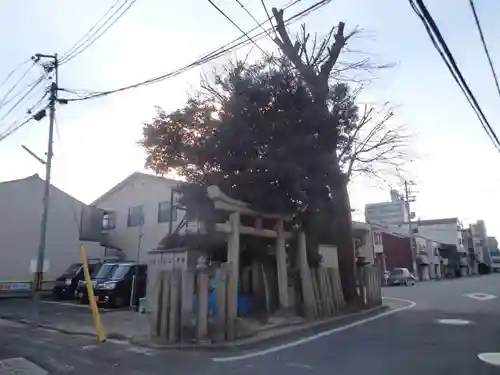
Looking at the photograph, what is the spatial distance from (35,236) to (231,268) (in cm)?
1859

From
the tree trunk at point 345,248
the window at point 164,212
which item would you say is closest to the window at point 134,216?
the window at point 164,212

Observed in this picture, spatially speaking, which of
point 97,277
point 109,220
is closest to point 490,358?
point 97,277

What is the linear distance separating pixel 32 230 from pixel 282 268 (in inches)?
702

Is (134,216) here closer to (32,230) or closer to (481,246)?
(32,230)

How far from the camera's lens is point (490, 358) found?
7.02 metres

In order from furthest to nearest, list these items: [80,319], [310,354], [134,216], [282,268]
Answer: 1. [134,216]
2. [80,319]
3. [282,268]
4. [310,354]

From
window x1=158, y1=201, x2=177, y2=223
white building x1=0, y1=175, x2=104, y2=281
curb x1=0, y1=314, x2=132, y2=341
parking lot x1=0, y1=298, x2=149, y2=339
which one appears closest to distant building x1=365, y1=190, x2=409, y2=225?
window x1=158, y1=201, x2=177, y2=223

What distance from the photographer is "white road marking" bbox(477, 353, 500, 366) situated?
6.72 metres

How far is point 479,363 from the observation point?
6.70 metres

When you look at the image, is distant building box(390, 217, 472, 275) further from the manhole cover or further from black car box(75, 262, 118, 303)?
the manhole cover

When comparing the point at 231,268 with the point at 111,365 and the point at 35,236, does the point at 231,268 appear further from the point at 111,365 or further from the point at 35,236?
the point at 35,236

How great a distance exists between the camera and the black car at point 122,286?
1558cm

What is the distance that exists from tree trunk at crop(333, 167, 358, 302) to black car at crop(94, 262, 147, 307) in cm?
732

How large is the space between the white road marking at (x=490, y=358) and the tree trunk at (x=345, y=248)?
271 inches
